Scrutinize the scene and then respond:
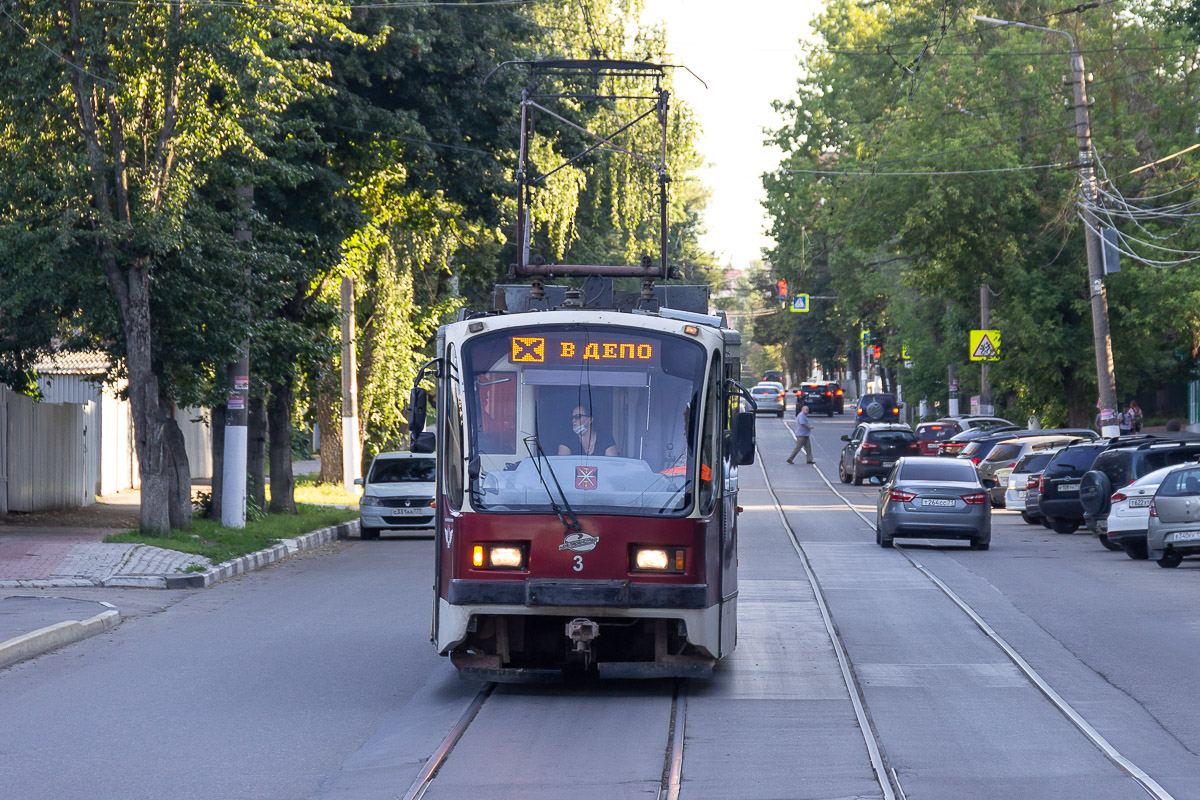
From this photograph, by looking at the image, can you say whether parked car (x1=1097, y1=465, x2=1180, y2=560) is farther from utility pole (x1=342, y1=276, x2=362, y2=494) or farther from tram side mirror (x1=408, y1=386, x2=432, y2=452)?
utility pole (x1=342, y1=276, x2=362, y2=494)

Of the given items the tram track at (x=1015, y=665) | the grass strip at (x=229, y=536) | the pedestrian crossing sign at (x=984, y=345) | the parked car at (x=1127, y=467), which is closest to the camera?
the tram track at (x=1015, y=665)

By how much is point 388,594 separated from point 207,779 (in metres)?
9.32

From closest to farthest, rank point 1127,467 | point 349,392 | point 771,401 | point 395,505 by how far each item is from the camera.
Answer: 1. point 1127,467
2. point 395,505
3. point 349,392
4. point 771,401

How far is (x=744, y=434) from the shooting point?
10.5 metres

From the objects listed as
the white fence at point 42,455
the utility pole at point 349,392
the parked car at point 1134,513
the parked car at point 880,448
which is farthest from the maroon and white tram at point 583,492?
the parked car at point 880,448

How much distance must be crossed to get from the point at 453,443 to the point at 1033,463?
2300 centimetres

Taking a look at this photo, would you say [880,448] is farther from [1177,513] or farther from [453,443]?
[453,443]

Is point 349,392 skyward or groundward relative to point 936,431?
skyward

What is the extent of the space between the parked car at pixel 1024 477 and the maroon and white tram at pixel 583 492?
2038 cm

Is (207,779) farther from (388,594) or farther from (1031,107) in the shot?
(1031,107)

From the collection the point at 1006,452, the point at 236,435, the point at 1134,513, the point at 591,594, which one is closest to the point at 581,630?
the point at 591,594

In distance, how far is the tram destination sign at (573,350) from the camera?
10312 mm

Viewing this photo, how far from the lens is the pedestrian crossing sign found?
4147 centimetres

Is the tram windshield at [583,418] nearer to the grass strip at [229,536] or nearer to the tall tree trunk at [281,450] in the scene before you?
the grass strip at [229,536]
